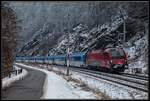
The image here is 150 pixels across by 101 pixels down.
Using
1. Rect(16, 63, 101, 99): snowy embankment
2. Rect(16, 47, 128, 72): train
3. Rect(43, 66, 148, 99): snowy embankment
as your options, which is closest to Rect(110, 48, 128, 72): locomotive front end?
Rect(16, 47, 128, 72): train

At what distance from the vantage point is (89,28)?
9881 cm

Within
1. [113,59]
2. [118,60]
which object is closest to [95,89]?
[118,60]

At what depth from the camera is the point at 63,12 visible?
13900 cm

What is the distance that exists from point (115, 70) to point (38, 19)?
110012mm

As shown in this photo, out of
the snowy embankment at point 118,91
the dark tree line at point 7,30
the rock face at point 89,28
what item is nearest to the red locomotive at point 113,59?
the rock face at point 89,28

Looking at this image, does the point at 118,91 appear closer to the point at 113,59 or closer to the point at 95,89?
the point at 95,89

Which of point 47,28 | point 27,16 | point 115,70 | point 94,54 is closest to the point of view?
point 115,70

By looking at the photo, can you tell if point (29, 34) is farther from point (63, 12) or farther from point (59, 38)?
point (59, 38)

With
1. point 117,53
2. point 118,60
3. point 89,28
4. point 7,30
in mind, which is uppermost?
point 89,28

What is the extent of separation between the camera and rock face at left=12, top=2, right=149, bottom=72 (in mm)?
60281

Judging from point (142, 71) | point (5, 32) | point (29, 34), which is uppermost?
point (29, 34)

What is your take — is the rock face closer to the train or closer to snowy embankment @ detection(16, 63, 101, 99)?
the train

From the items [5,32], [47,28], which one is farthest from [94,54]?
[47,28]

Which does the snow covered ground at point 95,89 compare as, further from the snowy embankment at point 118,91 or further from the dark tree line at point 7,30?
the dark tree line at point 7,30
